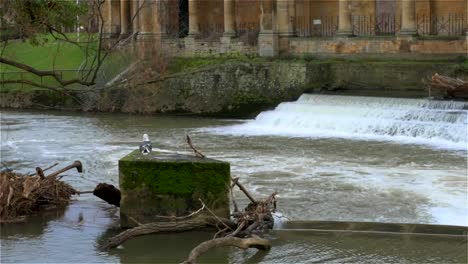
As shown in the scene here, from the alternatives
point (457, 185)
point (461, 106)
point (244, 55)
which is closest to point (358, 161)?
point (457, 185)

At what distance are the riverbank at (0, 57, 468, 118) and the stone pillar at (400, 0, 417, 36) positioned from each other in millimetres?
1330

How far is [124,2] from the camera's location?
4572cm

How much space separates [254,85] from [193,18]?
895 centimetres

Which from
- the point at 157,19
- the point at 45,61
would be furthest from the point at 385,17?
the point at 45,61

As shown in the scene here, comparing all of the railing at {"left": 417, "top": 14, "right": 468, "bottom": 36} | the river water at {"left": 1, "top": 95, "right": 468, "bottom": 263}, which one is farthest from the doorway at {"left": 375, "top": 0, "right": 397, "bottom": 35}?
the river water at {"left": 1, "top": 95, "right": 468, "bottom": 263}

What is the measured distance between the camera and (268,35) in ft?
119

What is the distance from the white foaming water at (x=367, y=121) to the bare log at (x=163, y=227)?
12519 millimetres

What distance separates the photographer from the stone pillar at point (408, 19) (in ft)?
105

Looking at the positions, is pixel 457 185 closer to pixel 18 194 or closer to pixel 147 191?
pixel 147 191

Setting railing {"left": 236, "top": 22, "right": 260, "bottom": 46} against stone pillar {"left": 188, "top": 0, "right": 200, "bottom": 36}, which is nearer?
railing {"left": 236, "top": 22, "right": 260, "bottom": 46}

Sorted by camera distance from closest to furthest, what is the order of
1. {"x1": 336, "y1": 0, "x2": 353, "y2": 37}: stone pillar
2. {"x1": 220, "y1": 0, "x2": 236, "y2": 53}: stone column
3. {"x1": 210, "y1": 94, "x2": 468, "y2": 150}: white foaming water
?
{"x1": 210, "y1": 94, "x2": 468, "y2": 150}: white foaming water → {"x1": 336, "y1": 0, "x2": 353, "y2": 37}: stone pillar → {"x1": 220, "y1": 0, "x2": 236, "y2": 53}: stone column

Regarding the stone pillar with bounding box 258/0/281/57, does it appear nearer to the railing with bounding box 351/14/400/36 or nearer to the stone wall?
the stone wall

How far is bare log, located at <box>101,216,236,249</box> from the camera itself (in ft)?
35.2

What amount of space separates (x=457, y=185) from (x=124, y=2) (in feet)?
105
